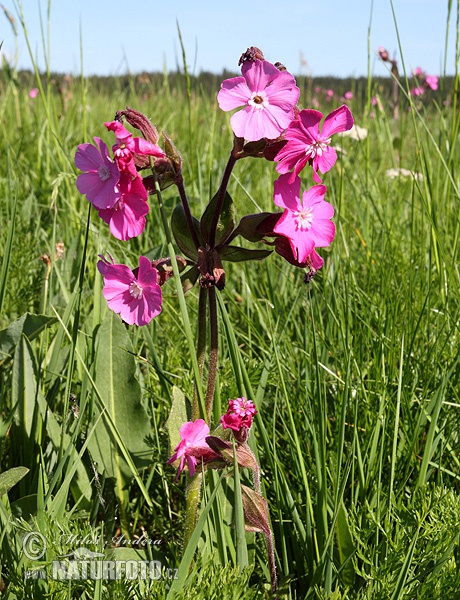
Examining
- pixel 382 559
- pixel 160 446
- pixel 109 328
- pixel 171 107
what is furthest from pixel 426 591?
pixel 171 107

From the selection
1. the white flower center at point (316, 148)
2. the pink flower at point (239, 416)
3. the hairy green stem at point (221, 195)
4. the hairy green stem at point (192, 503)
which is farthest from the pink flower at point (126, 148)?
the hairy green stem at point (192, 503)

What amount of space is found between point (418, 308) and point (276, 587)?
78 cm

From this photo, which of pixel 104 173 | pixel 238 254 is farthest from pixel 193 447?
pixel 104 173

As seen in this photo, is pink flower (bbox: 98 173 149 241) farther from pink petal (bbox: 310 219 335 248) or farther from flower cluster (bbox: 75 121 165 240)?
pink petal (bbox: 310 219 335 248)

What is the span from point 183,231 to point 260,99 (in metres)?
0.23

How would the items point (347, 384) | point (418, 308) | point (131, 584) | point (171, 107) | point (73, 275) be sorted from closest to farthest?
point (131, 584)
point (347, 384)
point (418, 308)
point (73, 275)
point (171, 107)

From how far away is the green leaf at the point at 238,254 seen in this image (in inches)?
36.5

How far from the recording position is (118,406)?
121 centimetres

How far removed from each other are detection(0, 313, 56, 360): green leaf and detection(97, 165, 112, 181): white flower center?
442 mm

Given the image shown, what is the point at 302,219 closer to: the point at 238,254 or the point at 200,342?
the point at 238,254

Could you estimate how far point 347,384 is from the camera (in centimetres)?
105

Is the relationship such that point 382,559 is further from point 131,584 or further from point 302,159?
point 302,159

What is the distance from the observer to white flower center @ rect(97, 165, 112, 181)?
34.7 inches
